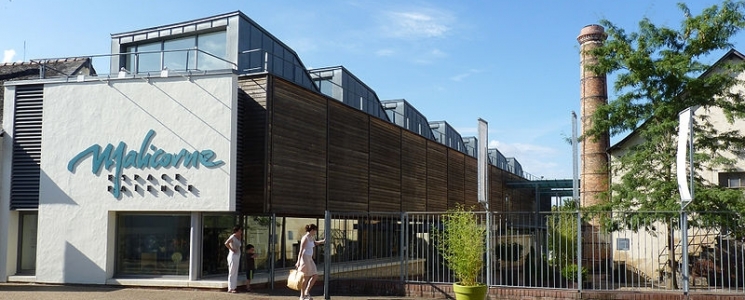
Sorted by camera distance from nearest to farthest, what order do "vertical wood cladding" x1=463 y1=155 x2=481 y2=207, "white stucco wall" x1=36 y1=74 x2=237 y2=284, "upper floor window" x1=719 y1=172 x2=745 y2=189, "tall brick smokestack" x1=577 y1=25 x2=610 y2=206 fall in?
1. "white stucco wall" x1=36 y1=74 x2=237 y2=284
2. "upper floor window" x1=719 y1=172 x2=745 y2=189
3. "tall brick smokestack" x1=577 y1=25 x2=610 y2=206
4. "vertical wood cladding" x1=463 y1=155 x2=481 y2=207

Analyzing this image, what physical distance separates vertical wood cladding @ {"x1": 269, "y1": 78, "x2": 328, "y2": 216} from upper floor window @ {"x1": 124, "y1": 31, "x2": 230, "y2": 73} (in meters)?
2.13

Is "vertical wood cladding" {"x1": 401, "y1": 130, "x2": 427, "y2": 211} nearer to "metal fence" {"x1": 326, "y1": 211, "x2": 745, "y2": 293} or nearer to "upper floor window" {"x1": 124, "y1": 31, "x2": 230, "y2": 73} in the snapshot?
"metal fence" {"x1": 326, "y1": 211, "x2": 745, "y2": 293}

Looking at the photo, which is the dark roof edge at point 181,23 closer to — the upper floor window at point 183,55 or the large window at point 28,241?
the upper floor window at point 183,55

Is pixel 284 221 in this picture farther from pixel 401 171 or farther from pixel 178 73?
pixel 401 171

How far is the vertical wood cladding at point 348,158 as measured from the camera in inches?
803

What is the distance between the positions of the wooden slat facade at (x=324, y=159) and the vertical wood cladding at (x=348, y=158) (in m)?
0.03

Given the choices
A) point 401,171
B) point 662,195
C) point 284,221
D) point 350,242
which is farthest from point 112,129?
point 662,195

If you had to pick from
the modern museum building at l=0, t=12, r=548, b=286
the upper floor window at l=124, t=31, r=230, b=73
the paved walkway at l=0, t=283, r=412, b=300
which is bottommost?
the paved walkway at l=0, t=283, r=412, b=300

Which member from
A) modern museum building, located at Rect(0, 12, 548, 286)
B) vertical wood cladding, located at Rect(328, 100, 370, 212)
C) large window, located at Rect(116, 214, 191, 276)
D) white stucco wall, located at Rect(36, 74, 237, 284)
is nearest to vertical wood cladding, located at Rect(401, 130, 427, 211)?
vertical wood cladding, located at Rect(328, 100, 370, 212)

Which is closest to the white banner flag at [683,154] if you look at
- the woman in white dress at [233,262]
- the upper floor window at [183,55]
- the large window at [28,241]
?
the woman in white dress at [233,262]

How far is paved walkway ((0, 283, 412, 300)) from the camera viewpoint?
1427cm

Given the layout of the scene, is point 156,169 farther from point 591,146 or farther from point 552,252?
point 591,146

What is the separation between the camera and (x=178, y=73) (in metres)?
16.8

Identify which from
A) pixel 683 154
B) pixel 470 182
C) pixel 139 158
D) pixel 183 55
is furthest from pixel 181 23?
pixel 470 182
